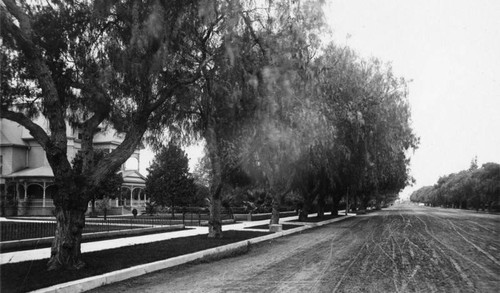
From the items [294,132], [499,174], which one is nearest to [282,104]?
[294,132]

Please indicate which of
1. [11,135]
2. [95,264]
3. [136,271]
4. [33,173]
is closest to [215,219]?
[95,264]

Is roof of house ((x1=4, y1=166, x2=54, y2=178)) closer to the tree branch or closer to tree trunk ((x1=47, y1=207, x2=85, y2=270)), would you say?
the tree branch

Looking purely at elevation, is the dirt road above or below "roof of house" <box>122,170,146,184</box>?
below

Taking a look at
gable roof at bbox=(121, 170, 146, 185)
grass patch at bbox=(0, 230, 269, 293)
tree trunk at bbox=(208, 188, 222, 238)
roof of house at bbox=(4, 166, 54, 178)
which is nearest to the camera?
grass patch at bbox=(0, 230, 269, 293)

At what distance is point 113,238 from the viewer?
58.4 feet

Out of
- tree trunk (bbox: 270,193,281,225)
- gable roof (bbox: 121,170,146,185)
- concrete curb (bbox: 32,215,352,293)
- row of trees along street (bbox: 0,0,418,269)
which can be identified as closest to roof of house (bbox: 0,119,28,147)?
gable roof (bbox: 121,170,146,185)

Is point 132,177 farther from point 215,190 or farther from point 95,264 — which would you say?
point 95,264

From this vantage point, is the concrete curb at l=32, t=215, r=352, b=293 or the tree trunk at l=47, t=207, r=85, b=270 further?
the tree trunk at l=47, t=207, r=85, b=270

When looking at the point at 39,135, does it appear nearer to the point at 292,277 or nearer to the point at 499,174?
the point at 292,277

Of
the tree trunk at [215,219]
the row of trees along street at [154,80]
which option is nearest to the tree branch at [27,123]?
the row of trees along street at [154,80]

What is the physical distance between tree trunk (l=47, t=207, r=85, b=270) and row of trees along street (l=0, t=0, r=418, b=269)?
2 centimetres

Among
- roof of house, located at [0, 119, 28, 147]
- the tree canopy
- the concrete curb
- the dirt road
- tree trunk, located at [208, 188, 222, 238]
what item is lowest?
the dirt road

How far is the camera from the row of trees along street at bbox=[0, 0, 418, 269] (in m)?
10.1

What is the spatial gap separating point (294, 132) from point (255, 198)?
3312cm
